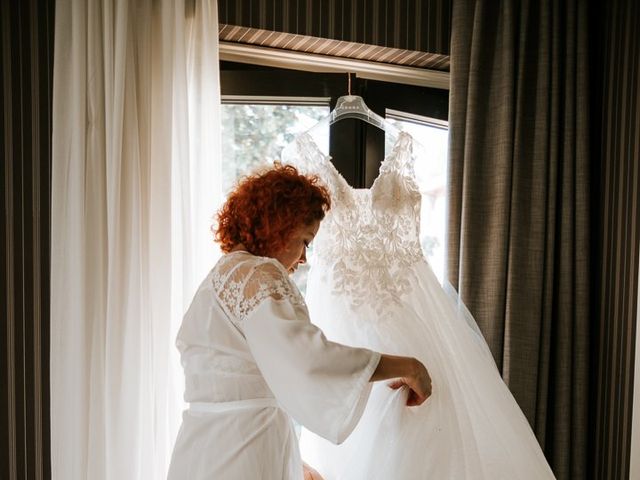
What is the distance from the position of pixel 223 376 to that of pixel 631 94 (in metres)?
1.69

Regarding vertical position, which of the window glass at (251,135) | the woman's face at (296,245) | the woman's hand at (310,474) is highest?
the window glass at (251,135)

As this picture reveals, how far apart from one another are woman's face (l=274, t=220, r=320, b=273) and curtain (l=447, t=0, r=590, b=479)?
89 centimetres

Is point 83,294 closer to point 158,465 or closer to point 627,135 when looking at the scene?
point 158,465

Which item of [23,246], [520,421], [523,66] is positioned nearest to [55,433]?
[23,246]

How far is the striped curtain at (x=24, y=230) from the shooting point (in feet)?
5.62

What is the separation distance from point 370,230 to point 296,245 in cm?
30

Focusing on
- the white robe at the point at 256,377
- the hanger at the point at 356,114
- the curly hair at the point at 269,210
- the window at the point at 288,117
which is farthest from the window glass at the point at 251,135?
the white robe at the point at 256,377

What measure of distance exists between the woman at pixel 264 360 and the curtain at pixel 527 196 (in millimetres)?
842

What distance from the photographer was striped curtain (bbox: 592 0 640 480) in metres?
2.20

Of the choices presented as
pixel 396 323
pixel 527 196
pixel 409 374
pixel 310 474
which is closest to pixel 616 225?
pixel 527 196

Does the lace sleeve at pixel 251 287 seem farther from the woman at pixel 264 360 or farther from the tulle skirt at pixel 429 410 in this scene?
the tulle skirt at pixel 429 410

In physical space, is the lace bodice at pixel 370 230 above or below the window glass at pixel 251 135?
below

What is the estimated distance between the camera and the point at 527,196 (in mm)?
2314

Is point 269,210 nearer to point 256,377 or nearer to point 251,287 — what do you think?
point 251,287
